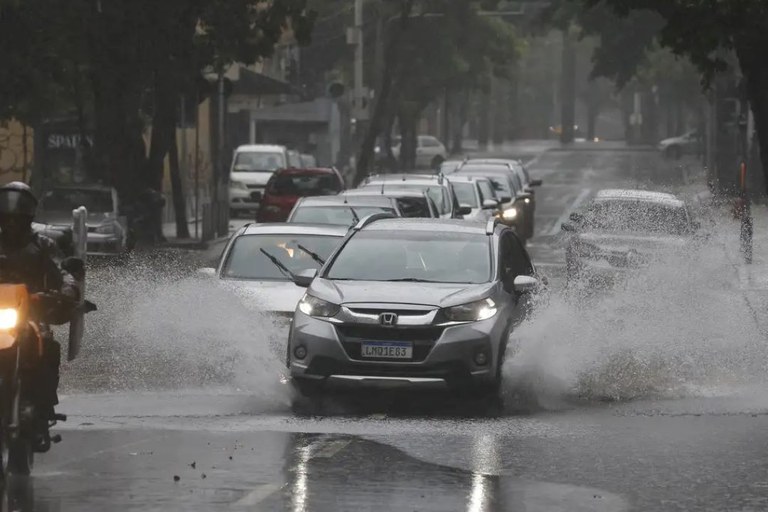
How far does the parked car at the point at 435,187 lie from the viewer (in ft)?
108

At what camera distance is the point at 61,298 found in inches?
410

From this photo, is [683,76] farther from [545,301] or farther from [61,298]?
[61,298]

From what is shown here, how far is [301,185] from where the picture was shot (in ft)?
146

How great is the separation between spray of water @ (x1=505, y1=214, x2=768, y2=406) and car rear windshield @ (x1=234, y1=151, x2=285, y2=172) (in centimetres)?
3505

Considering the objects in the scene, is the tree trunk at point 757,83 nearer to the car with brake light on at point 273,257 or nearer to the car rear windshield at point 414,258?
the car with brake light on at point 273,257

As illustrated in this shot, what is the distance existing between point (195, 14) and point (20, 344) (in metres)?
28.5

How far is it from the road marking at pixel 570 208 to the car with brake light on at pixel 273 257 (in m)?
23.6

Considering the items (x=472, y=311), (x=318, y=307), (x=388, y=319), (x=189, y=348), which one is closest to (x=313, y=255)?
(x=189, y=348)

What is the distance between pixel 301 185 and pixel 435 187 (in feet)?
34.3

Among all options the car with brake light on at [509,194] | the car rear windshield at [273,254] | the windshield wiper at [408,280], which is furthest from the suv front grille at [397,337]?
the car with brake light on at [509,194]

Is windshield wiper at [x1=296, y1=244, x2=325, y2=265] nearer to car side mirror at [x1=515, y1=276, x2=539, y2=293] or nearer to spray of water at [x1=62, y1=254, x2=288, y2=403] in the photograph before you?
spray of water at [x1=62, y1=254, x2=288, y2=403]

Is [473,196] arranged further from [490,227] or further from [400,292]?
[400,292]

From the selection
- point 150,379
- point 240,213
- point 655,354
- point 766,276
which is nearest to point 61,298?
point 150,379

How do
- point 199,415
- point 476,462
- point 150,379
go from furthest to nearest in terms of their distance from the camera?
point 150,379 → point 199,415 → point 476,462
